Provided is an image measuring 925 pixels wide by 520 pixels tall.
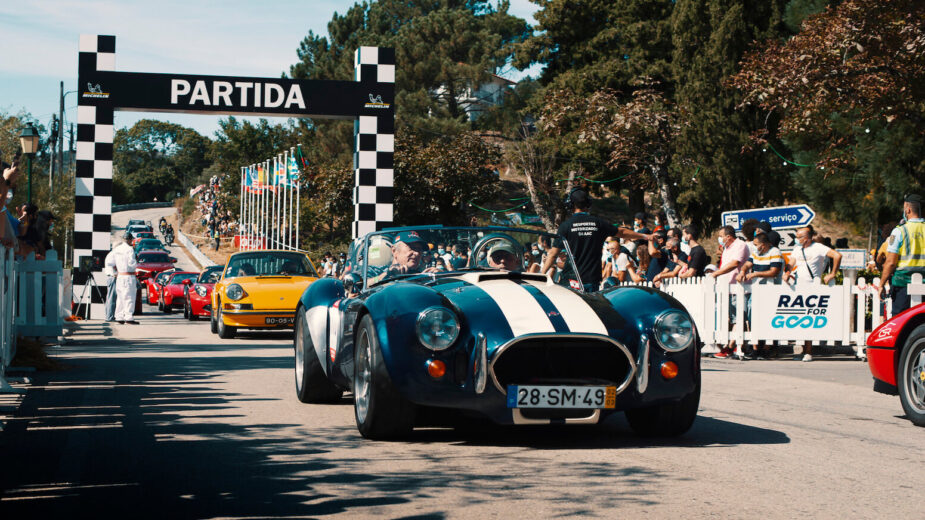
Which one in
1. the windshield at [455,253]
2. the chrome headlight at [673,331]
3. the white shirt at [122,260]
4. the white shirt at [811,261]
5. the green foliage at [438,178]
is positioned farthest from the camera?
the green foliage at [438,178]

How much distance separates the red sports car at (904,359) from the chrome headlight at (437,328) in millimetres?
3549

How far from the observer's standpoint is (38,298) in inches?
474

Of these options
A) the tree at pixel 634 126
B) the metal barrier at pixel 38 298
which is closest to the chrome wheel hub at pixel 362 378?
the metal barrier at pixel 38 298

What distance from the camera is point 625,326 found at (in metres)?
6.19

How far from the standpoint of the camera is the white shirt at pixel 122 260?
2064 cm

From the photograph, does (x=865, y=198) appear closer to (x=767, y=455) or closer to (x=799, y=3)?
(x=799, y=3)

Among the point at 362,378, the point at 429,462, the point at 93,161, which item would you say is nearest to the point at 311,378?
the point at 362,378

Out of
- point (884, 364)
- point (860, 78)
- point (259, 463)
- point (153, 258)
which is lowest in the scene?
point (259, 463)

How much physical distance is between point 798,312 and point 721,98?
73.3ft

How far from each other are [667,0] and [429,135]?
1867 centimetres

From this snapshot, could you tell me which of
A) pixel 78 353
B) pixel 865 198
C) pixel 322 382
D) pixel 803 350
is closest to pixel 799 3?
pixel 865 198

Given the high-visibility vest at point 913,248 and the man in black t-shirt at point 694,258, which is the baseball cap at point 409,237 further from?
the man in black t-shirt at point 694,258

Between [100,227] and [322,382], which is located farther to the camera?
[100,227]

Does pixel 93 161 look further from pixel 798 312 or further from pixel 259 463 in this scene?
pixel 259 463
